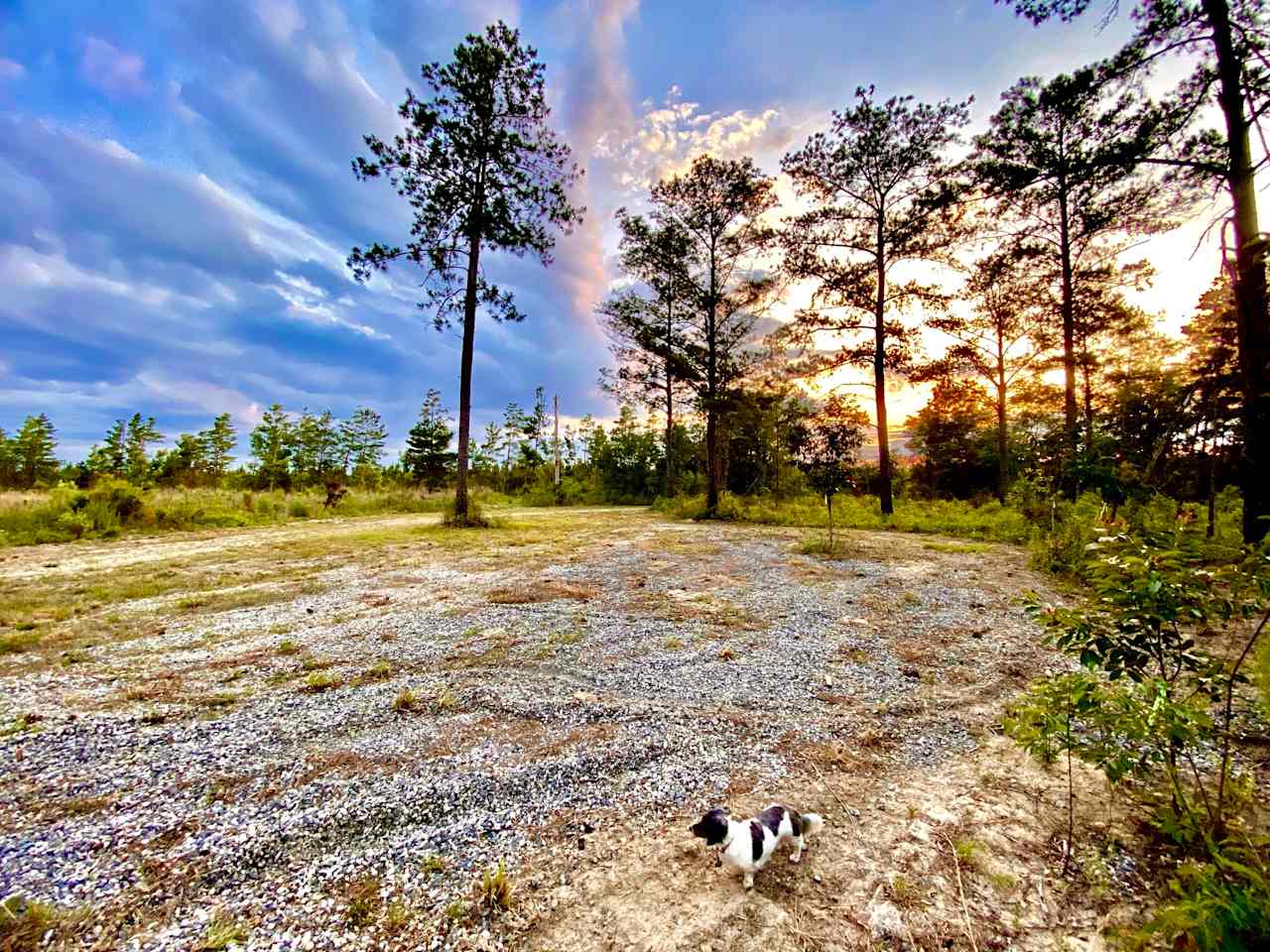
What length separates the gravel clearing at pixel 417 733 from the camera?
1.76 metres

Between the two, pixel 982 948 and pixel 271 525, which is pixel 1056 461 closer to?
pixel 982 948

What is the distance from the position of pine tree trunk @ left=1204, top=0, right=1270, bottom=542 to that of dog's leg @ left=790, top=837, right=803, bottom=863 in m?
5.03

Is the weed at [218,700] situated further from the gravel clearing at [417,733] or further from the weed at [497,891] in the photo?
the weed at [497,891]

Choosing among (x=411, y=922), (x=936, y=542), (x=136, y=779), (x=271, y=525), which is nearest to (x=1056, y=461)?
(x=936, y=542)

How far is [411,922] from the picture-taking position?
5.24 ft

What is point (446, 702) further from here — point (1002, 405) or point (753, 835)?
point (1002, 405)

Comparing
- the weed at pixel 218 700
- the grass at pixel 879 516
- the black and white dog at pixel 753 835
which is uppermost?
Answer: the grass at pixel 879 516

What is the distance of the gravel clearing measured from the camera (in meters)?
1.76

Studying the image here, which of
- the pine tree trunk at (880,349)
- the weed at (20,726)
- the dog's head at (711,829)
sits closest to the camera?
the dog's head at (711,829)

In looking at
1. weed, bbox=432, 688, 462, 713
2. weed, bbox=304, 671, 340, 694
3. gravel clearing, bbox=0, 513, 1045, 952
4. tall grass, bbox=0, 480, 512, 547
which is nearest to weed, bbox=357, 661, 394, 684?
gravel clearing, bbox=0, 513, 1045, 952

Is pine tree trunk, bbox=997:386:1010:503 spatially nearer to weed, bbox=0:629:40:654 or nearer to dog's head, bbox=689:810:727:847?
dog's head, bbox=689:810:727:847

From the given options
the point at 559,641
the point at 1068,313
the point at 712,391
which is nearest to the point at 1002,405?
the point at 1068,313

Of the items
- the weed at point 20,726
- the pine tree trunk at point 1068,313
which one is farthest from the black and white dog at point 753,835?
the pine tree trunk at point 1068,313

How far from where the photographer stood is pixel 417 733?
282 centimetres
